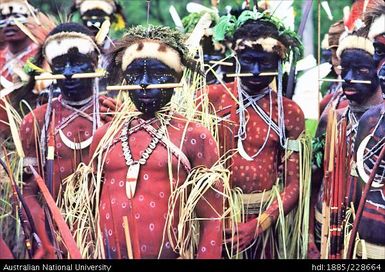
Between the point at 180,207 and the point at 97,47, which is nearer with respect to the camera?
the point at 180,207

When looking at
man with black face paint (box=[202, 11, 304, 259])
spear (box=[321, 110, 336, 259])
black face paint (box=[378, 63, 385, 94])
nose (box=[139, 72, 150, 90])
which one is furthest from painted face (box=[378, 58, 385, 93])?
nose (box=[139, 72, 150, 90])

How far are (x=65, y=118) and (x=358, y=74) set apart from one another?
4.83ft

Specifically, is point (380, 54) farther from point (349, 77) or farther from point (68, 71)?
point (68, 71)

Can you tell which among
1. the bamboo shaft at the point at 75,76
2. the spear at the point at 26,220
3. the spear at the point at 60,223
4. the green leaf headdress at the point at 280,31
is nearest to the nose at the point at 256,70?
the green leaf headdress at the point at 280,31

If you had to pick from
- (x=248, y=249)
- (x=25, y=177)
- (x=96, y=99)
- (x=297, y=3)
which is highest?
(x=297, y=3)

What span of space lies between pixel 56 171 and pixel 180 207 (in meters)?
0.75

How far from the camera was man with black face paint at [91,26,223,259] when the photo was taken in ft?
18.1

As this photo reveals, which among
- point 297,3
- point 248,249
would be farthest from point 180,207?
point 297,3

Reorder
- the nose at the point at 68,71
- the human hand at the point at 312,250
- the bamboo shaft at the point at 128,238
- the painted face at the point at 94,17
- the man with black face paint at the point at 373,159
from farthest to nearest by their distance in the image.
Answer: the painted face at the point at 94,17 → the human hand at the point at 312,250 → the nose at the point at 68,71 → the man with black face paint at the point at 373,159 → the bamboo shaft at the point at 128,238

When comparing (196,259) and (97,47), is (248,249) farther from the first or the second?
(97,47)

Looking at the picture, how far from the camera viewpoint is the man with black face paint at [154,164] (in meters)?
5.50

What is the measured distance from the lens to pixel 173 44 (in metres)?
5.57

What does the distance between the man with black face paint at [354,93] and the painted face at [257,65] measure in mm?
365

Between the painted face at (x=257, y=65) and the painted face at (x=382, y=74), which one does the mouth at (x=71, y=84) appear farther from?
the painted face at (x=382, y=74)
